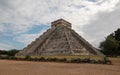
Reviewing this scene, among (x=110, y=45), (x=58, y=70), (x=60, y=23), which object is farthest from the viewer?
(x=60, y=23)

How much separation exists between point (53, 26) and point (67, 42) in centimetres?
1163

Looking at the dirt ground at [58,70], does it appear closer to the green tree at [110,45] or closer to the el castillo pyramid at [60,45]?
the el castillo pyramid at [60,45]

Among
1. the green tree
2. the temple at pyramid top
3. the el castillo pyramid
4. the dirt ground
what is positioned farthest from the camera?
the temple at pyramid top

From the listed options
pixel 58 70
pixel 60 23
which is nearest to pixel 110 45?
pixel 60 23

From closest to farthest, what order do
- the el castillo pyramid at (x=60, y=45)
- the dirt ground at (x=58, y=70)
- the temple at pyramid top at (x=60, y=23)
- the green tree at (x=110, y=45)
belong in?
the dirt ground at (x=58, y=70)
the el castillo pyramid at (x=60, y=45)
the green tree at (x=110, y=45)
the temple at pyramid top at (x=60, y=23)

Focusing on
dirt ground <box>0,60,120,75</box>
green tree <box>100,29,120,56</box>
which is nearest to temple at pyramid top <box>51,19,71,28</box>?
green tree <box>100,29,120,56</box>

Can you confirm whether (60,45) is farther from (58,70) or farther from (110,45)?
(58,70)

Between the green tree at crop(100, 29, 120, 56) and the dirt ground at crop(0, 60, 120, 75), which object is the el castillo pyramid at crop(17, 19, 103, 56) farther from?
the dirt ground at crop(0, 60, 120, 75)

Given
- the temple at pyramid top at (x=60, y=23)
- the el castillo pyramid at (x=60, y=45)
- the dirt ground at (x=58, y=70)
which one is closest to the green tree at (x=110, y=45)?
the el castillo pyramid at (x=60, y=45)

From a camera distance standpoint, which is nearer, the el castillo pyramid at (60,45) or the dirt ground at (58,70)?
the dirt ground at (58,70)

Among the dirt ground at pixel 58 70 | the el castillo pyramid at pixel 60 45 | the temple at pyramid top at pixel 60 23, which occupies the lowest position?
the dirt ground at pixel 58 70

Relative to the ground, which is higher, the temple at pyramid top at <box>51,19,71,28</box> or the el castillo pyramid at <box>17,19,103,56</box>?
the temple at pyramid top at <box>51,19,71,28</box>

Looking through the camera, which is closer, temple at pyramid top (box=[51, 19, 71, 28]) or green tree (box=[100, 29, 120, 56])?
green tree (box=[100, 29, 120, 56])

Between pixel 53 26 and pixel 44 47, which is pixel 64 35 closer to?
pixel 44 47
